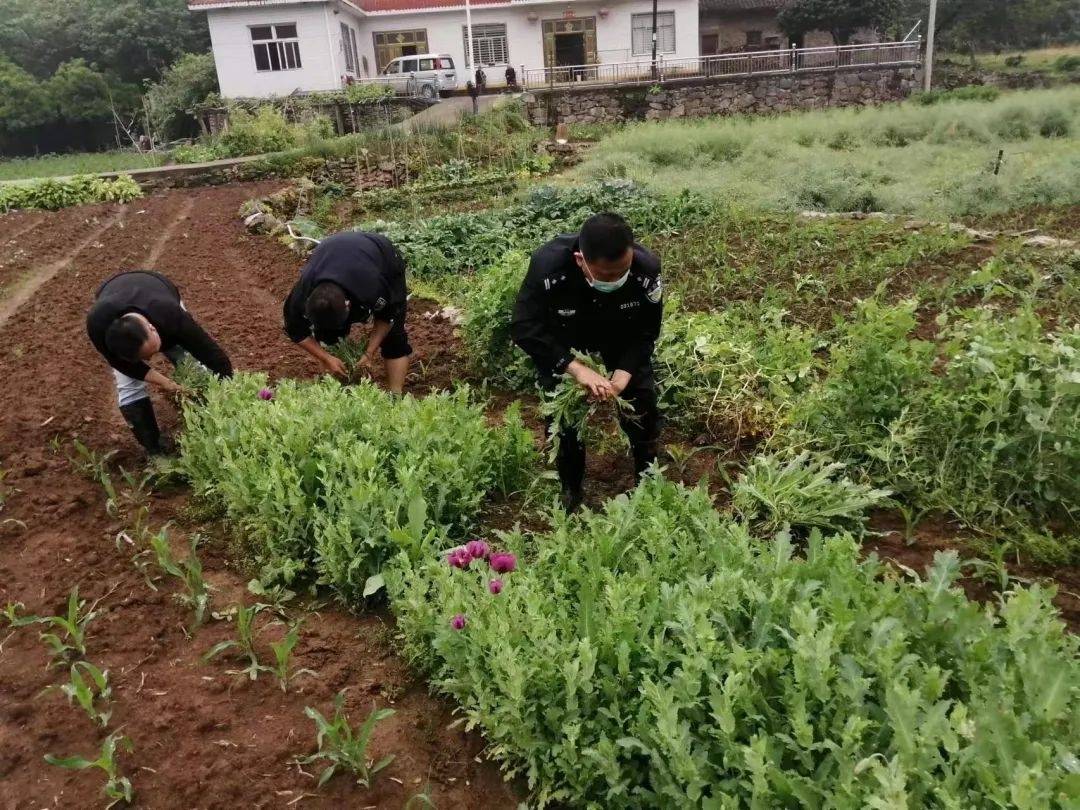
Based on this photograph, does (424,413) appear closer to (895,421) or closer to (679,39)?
(895,421)

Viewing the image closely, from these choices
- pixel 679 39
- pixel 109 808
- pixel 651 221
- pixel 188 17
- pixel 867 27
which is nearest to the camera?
pixel 109 808

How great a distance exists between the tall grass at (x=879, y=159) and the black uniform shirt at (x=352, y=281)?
6.61m

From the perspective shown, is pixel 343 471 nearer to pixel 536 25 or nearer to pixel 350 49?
pixel 350 49

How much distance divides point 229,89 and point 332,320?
1065 inches

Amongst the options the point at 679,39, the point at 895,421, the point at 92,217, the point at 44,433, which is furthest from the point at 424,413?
the point at 679,39

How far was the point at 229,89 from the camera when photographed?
27219mm

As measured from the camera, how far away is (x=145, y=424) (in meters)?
4.41

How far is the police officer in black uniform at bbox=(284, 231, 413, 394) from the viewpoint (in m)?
4.27

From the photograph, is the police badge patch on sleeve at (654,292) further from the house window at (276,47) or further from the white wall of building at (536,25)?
the white wall of building at (536,25)

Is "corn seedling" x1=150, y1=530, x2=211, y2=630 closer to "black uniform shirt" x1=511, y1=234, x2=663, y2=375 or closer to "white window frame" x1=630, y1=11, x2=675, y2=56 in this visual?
"black uniform shirt" x1=511, y1=234, x2=663, y2=375

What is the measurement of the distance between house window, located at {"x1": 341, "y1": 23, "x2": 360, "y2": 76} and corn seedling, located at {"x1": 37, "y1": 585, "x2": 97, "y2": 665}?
1136 inches

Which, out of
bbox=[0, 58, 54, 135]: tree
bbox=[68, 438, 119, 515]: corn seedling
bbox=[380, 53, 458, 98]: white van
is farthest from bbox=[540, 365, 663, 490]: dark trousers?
bbox=[0, 58, 54, 135]: tree

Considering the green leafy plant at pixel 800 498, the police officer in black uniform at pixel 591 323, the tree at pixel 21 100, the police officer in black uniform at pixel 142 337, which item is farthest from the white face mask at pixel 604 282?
the tree at pixel 21 100

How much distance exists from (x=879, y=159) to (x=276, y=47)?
2189cm
